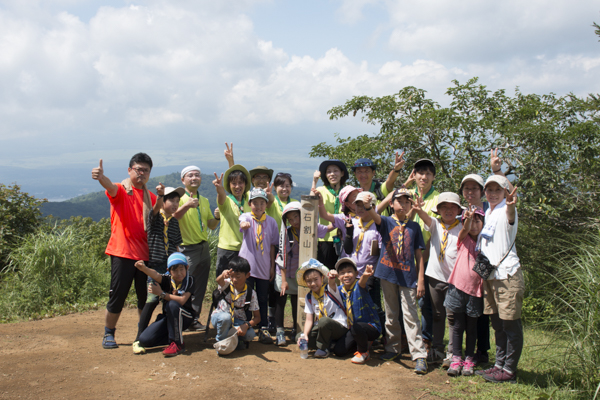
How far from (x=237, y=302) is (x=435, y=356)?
242 cm

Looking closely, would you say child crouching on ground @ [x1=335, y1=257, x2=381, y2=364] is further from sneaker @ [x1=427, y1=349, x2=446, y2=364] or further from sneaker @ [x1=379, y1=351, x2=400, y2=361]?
sneaker @ [x1=427, y1=349, x2=446, y2=364]

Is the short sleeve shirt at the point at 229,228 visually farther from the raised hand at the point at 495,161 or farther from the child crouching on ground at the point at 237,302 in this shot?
the raised hand at the point at 495,161

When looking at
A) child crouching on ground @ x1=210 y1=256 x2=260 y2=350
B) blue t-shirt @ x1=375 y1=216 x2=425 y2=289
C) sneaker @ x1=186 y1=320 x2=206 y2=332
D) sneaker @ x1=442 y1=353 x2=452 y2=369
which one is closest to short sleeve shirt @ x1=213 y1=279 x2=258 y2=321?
child crouching on ground @ x1=210 y1=256 x2=260 y2=350

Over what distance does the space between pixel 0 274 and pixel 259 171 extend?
277 inches

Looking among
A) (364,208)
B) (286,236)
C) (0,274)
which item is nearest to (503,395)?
(364,208)

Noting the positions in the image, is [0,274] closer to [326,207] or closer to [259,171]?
[259,171]

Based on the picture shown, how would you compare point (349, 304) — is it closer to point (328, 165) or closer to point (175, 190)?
point (328, 165)

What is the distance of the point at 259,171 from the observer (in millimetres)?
5773

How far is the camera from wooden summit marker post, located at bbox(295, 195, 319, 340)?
4980 mm

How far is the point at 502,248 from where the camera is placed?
3.93 metres

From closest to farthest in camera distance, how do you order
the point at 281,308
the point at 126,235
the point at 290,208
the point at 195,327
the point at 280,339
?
the point at 126,235 < the point at 280,339 < the point at 290,208 < the point at 281,308 < the point at 195,327

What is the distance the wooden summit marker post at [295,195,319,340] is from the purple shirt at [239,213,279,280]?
496 millimetres

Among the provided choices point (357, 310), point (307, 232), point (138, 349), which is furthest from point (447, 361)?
point (138, 349)

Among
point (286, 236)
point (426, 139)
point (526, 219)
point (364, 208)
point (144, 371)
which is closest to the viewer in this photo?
point (144, 371)
